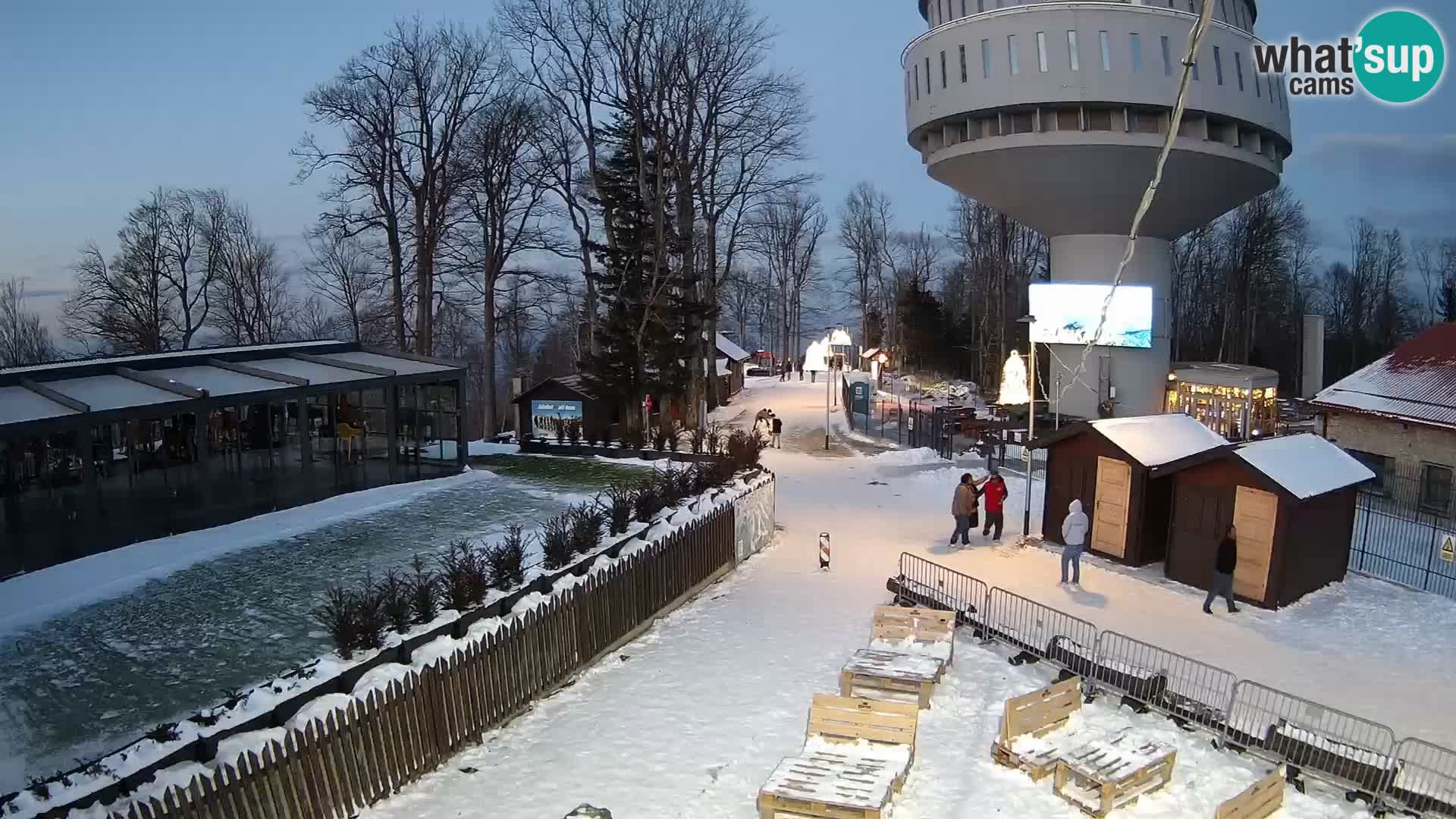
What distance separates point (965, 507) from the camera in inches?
707

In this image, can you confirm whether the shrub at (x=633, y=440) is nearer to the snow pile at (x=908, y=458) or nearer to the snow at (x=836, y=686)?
the snow pile at (x=908, y=458)

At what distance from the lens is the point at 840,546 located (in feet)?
61.1

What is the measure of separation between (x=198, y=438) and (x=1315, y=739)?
1957 cm

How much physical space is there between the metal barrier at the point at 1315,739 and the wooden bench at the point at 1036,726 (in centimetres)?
171

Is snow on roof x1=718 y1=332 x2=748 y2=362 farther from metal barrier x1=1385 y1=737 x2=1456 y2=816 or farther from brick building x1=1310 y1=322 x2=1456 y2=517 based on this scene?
metal barrier x1=1385 y1=737 x2=1456 y2=816

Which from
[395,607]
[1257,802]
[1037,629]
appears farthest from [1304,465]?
[395,607]

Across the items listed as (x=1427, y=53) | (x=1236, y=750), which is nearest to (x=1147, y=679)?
(x=1236, y=750)

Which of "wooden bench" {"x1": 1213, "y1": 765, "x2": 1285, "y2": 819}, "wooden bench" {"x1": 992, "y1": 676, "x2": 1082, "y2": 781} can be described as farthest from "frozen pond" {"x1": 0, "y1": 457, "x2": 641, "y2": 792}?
"wooden bench" {"x1": 1213, "y1": 765, "x2": 1285, "y2": 819}

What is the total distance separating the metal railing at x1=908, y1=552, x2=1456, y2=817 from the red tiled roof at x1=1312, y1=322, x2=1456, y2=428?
14.3 meters

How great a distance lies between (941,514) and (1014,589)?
6.20 metres

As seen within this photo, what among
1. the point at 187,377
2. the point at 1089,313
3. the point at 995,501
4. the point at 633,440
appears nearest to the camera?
the point at 995,501

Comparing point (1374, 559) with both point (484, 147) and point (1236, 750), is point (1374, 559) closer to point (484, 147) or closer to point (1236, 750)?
point (1236, 750)

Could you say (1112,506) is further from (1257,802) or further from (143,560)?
(143,560)

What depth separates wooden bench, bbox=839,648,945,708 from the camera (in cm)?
1072
